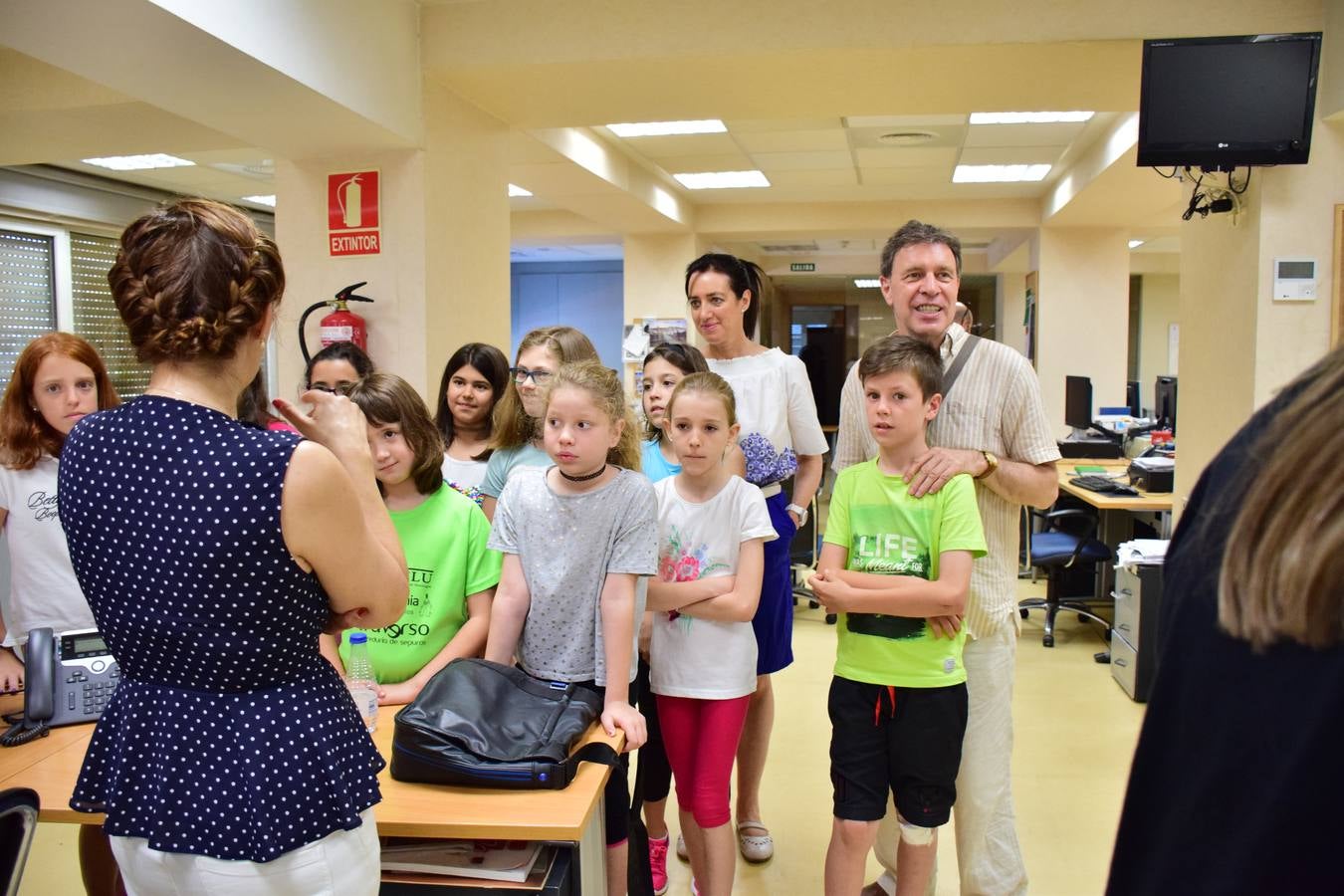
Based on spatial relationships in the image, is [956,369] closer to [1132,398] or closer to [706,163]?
[706,163]

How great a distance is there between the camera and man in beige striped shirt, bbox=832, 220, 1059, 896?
2.00 metres

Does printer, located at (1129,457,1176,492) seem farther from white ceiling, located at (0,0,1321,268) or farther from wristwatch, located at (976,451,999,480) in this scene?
wristwatch, located at (976,451,999,480)

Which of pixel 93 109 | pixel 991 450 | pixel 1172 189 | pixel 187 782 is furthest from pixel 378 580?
pixel 1172 189

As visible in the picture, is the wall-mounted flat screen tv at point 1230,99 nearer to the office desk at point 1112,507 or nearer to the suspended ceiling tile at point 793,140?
the office desk at point 1112,507

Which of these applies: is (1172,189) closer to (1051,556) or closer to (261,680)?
(1051,556)

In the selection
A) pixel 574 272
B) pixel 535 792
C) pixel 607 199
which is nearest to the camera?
pixel 535 792

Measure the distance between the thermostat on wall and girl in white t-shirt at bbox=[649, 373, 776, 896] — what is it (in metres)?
2.63

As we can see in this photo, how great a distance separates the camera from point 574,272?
1256 centimetres

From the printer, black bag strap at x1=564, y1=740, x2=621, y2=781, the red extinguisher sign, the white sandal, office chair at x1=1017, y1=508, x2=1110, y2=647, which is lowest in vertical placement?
the white sandal

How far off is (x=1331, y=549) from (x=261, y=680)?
1.06 metres

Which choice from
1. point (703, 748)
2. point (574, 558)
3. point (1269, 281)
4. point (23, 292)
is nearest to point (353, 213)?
point (574, 558)

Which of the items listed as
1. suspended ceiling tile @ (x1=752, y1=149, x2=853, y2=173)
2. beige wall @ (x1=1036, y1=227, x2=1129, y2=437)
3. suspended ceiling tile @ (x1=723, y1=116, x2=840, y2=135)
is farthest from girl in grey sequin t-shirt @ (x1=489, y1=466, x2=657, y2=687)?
beige wall @ (x1=1036, y1=227, x2=1129, y2=437)

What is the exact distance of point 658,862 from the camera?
7.94 feet

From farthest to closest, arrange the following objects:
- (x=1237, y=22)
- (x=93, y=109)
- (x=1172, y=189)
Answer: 1. (x=1172, y=189)
2. (x=93, y=109)
3. (x=1237, y=22)
